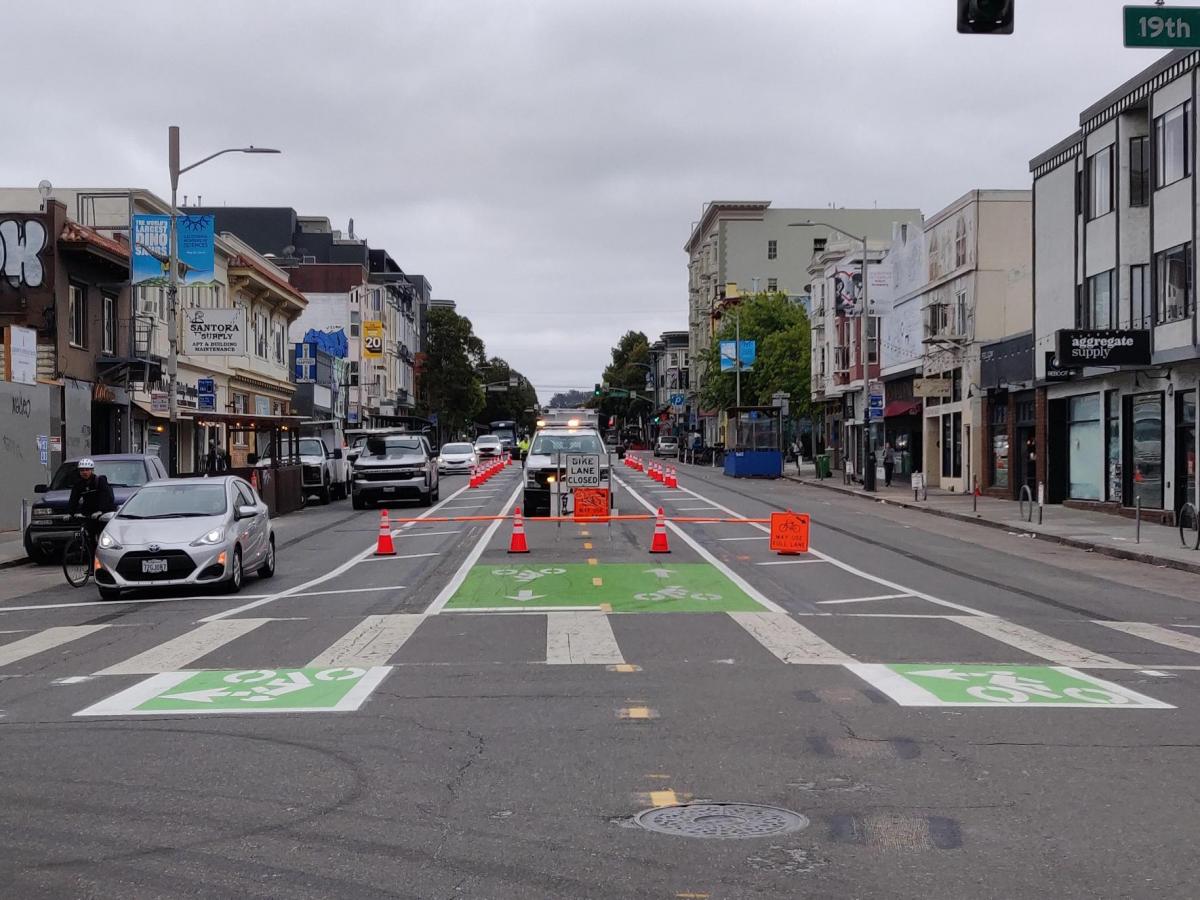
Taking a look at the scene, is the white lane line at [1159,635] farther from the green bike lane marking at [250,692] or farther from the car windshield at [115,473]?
the car windshield at [115,473]

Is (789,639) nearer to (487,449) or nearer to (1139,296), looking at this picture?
(1139,296)

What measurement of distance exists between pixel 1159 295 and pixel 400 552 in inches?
759

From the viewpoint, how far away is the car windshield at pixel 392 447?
37.3 metres

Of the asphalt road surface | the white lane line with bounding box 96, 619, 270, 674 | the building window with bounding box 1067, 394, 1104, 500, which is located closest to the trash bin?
the building window with bounding box 1067, 394, 1104, 500

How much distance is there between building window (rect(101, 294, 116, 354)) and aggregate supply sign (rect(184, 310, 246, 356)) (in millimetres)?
2655

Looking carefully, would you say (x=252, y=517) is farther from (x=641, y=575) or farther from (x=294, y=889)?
(x=294, y=889)

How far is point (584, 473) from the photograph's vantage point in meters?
26.1

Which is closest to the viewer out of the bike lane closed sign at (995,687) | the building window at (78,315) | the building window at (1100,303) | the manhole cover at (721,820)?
the manhole cover at (721,820)

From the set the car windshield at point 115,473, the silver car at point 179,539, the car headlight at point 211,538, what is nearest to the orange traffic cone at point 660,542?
the silver car at point 179,539

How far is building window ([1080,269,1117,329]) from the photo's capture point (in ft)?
111

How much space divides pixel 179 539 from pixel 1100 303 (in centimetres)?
2594

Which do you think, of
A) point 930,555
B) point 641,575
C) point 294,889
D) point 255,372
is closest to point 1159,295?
point 930,555

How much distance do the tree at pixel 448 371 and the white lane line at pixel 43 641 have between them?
90.8 meters

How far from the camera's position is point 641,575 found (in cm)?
1861
